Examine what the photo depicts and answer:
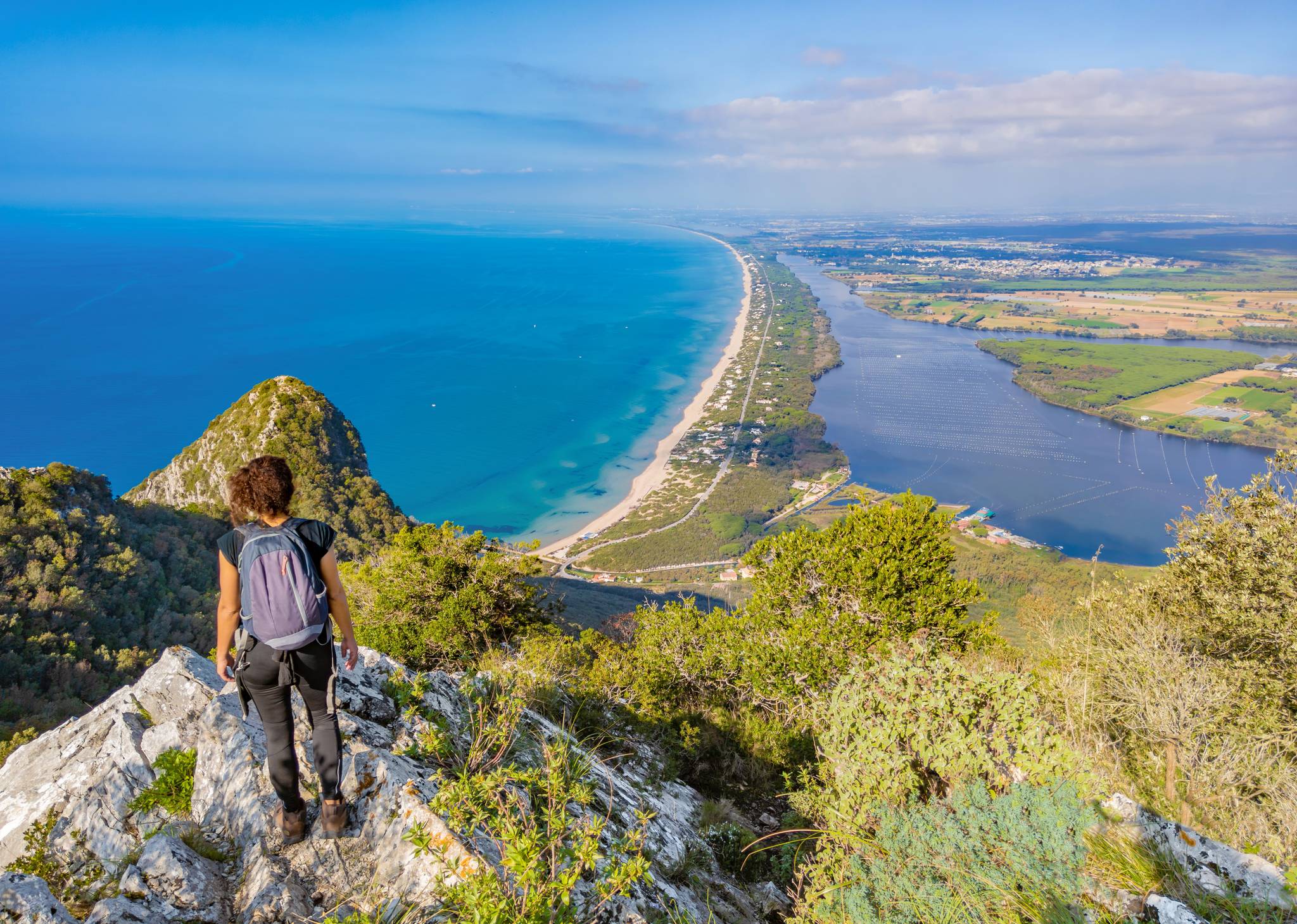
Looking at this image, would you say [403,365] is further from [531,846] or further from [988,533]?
[531,846]

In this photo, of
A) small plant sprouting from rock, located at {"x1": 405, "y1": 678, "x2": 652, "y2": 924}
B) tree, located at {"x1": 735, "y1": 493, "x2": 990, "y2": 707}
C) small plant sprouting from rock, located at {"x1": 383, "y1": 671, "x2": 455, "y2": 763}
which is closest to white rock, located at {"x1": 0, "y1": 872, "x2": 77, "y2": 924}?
small plant sprouting from rock, located at {"x1": 405, "y1": 678, "x2": 652, "y2": 924}

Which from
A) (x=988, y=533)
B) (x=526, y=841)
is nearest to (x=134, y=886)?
(x=526, y=841)

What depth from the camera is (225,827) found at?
12.1 ft

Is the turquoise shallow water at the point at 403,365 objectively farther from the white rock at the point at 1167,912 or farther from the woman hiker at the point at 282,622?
the white rock at the point at 1167,912

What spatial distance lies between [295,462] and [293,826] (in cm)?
2659

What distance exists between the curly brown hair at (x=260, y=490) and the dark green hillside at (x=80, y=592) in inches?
422

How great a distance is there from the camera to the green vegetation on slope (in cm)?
7788

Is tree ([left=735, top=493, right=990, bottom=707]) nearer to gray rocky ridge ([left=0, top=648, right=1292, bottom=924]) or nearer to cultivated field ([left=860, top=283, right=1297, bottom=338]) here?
gray rocky ridge ([left=0, top=648, right=1292, bottom=924])

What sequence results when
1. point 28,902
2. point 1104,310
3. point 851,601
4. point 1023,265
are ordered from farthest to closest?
point 1023,265 < point 1104,310 < point 851,601 < point 28,902

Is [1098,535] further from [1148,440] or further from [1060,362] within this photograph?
[1060,362]

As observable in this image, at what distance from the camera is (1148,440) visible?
66000mm

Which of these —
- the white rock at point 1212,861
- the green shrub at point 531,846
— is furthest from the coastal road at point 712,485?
the white rock at point 1212,861

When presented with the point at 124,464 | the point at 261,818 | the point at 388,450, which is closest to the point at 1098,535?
the point at 261,818

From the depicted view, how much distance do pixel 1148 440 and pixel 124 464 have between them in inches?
3992
